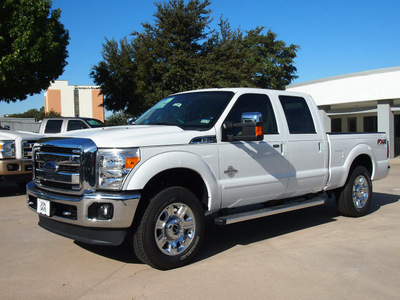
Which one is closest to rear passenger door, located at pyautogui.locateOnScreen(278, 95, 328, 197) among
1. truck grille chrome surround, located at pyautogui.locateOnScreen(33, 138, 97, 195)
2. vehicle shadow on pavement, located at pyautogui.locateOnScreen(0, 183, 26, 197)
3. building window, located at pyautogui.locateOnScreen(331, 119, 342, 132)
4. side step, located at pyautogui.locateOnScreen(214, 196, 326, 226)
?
side step, located at pyautogui.locateOnScreen(214, 196, 326, 226)

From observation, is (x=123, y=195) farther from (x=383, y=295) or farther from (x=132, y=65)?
(x=132, y=65)

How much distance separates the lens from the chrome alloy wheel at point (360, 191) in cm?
673

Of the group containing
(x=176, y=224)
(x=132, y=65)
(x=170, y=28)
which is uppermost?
(x=170, y=28)

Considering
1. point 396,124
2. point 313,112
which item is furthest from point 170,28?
point 313,112

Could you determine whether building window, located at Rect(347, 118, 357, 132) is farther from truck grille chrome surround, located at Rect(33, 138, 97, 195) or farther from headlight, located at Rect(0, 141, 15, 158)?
truck grille chrome surround, located at Rect(33, 138, 97, 195)

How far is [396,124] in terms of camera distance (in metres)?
24.6

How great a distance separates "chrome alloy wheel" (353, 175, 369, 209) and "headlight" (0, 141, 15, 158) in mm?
6950

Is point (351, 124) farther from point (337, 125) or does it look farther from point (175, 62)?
point (175, 62)

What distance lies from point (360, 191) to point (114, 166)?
474 centimetres

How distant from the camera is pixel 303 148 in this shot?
224 inches

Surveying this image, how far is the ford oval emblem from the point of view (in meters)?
4.20

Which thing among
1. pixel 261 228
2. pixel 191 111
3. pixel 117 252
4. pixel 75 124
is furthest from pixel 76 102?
pixel 117 252

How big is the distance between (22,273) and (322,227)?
4.28 metres

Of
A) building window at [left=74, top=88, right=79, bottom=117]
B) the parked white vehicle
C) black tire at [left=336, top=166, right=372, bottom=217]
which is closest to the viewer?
black tire at [left=336, top=166, right=372, bottom=217]
